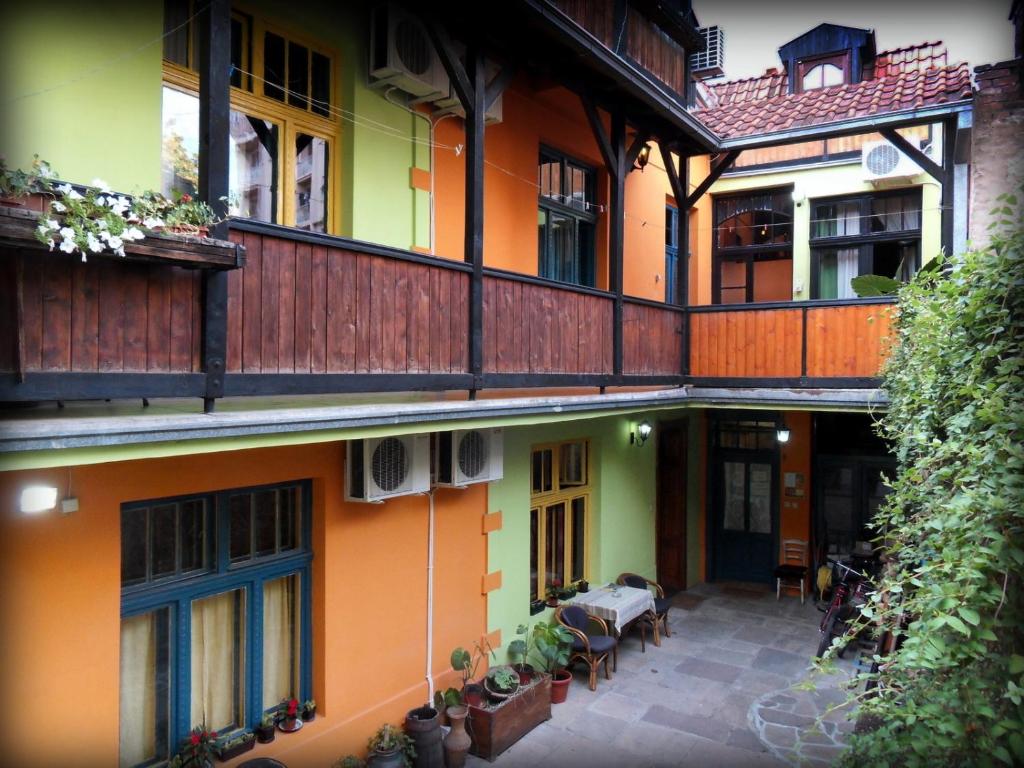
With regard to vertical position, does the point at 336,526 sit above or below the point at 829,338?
below

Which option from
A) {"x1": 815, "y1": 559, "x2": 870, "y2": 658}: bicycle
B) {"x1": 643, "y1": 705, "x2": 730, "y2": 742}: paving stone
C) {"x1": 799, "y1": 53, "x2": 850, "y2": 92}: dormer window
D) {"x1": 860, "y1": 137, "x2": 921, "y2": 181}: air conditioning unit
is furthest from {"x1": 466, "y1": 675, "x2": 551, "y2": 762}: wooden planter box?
{"x1": 799, "y1": 53, "x2": 850, "y2": 92}: dormer window

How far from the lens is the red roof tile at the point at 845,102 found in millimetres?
8680

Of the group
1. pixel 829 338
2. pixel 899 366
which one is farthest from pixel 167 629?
pixel 829 338

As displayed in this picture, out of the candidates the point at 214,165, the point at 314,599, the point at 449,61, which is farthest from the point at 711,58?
the point at 314,599

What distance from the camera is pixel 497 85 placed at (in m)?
6.17

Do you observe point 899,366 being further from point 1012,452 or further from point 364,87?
point 364,87

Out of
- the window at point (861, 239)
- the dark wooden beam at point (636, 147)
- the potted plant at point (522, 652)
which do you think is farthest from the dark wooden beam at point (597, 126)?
the window at point (861, 239)

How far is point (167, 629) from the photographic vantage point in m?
5.25

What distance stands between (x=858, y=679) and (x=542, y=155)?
7724mm

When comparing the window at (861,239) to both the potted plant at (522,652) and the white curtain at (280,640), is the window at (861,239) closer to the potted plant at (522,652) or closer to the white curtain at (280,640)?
the potted plant at (522,652)

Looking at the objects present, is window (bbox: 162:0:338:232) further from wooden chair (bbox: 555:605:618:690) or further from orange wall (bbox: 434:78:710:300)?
wooden chair (bbox: 555:605:618:690)

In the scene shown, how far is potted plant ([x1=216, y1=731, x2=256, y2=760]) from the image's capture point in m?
5.37

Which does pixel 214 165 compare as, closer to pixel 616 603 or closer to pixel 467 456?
pixel 467 456

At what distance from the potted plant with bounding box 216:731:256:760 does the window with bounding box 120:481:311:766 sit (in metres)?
0.12
